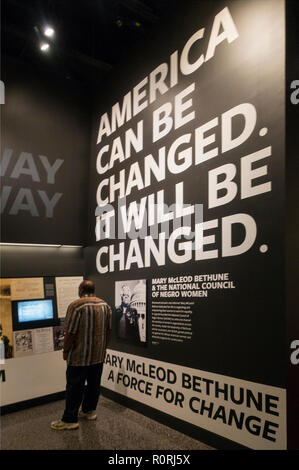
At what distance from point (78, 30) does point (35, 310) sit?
4.17 metres

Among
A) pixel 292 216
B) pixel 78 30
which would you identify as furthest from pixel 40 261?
pixel 78 30

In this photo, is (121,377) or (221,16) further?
(121,377)

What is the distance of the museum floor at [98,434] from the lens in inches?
118

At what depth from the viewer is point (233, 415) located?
2742 mm

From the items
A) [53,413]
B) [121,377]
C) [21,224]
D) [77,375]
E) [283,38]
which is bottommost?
[53,413]

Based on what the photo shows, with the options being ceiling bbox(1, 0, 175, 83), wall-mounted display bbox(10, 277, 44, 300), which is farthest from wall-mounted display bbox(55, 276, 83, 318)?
ceiling bbox(1, 0, 175, 83)

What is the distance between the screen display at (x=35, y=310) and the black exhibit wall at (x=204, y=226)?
2.46 ft

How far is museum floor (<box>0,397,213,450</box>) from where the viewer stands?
9.84 ft

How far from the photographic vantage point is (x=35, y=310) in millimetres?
4320

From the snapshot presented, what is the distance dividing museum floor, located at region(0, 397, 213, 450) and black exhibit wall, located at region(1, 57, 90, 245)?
208 cm

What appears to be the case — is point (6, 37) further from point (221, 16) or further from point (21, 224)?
point (221, 16)

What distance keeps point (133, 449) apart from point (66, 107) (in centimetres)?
436

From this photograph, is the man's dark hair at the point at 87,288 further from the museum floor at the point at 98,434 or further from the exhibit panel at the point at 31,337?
the museum floor at the point at 98,434

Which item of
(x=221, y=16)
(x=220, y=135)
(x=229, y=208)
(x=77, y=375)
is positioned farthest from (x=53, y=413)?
(x=221, y=16)
